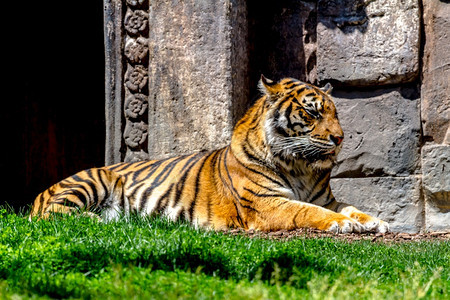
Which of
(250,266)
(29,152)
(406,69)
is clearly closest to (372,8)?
(406,69)

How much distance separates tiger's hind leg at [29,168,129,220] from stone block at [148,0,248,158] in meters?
0.71

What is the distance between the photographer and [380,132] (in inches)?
241

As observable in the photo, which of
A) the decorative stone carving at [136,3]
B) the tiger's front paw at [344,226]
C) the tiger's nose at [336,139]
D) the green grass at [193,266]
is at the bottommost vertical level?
the tiger's front paw at [344,226]

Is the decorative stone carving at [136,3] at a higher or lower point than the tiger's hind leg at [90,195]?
higher

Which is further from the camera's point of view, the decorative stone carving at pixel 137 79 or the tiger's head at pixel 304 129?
the decorative stone carving at pixel 137 79

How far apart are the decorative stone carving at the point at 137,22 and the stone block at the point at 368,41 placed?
1.84 meters

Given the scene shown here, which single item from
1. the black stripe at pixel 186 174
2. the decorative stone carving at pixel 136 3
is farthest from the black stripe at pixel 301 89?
the decorative stone carving at pixel 136 3

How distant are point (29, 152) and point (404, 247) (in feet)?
21.4

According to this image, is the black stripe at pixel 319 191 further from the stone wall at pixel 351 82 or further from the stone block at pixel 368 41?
the stone block at pixel 368 41

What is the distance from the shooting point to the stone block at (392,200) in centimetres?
598

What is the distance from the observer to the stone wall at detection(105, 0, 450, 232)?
19.6 feet

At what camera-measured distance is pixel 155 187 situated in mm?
5922

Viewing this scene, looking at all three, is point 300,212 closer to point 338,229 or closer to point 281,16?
point 338,229

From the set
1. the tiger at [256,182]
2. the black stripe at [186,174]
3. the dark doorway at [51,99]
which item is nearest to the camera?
the tiger at [256,182]
